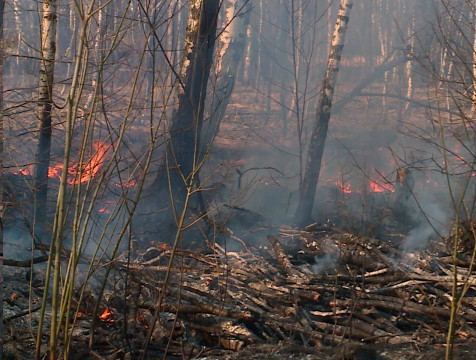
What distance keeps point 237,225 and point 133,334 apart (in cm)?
451

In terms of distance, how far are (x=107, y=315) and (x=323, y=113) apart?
642cm

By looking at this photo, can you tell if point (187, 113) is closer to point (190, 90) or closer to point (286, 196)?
point (190, 90)

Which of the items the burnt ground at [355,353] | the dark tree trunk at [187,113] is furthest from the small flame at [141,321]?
the dark tree trunk at [187,113]

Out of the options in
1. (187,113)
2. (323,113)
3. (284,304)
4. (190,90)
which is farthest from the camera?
(323,113)

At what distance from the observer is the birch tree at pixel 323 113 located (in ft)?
29.0

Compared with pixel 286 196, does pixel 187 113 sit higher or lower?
higher

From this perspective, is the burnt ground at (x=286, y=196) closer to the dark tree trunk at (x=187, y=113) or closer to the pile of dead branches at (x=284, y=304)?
the pile of dead branches at (x=284, y=304)

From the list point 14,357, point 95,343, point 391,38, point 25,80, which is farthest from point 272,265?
point 391,38

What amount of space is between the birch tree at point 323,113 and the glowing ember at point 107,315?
585 cm

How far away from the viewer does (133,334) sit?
11.1 ft

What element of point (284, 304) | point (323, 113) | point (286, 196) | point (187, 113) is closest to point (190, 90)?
point (187, 113)

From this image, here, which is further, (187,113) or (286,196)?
(286,196)

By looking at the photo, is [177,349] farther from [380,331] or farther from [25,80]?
[25,80]

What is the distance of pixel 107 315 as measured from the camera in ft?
12.7
